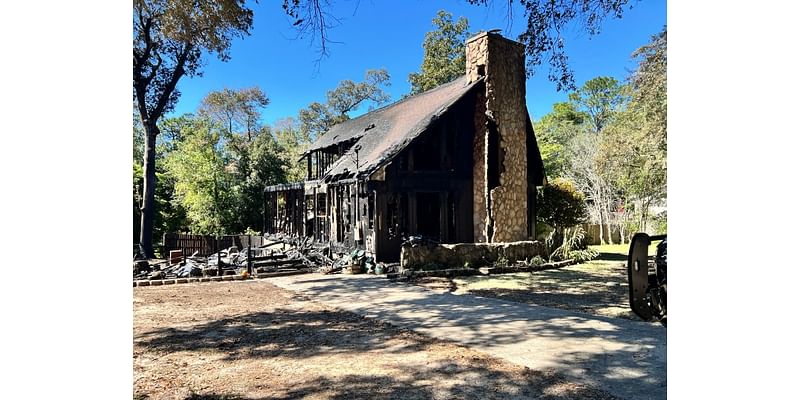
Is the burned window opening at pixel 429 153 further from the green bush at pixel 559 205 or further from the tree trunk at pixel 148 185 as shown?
the tree trunk at pixel 148 185

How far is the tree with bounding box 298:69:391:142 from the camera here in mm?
22703

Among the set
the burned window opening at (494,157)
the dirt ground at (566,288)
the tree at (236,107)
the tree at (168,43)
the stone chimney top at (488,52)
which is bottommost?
the dirt ground at (566,288)

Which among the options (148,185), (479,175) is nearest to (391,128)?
(479,175)

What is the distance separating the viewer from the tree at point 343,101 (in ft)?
74.5

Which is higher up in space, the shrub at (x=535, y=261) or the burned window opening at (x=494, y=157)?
the burned window opening at (x=494, y=157)

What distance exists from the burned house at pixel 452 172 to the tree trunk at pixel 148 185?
4.23 m

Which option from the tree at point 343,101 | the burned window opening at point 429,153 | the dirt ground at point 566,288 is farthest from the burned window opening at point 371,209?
the tree at point 343,101

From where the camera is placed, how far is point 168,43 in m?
9.99

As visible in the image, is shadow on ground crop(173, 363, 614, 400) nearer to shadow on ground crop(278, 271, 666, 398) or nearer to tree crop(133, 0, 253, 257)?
shadow on ground crop(278, 271, 666, 398)

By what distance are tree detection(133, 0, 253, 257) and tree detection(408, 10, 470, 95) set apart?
1302 cm
